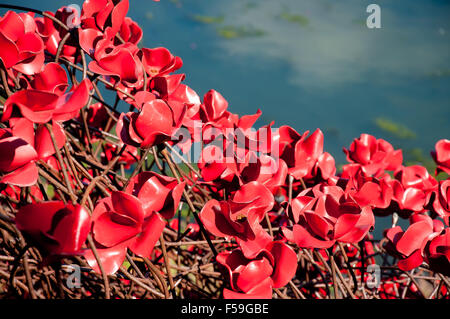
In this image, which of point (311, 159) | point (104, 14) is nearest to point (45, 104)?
point (104, 14)

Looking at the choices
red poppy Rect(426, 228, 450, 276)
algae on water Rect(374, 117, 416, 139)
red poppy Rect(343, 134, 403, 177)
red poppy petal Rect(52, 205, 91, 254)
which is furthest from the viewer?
algae on water Rect(374, 117, 416, 139)

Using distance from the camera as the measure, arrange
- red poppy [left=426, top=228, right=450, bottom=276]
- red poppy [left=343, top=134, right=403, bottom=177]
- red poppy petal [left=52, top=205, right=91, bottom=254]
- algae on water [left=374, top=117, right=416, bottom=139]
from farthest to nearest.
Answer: algae on water [left=374, top=117, right=416, bottom=139] → red poppy [left=343, top=134, right=403, bottom=177] → red poppy [left=426, top=228, right=450, bottom=276] → red poppy petal [left=52, top=205, right=91, bottom=254]

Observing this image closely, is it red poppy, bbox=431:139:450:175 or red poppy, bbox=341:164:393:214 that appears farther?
red poppy, bbox=431:139:450:175

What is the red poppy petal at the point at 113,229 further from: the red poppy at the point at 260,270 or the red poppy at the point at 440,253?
the red poppy at the point at 440,253

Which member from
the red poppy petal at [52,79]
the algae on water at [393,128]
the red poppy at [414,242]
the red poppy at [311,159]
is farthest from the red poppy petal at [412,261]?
the algae on water at [393,128]

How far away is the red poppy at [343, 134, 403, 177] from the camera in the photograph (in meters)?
0.49

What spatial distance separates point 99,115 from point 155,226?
30cm

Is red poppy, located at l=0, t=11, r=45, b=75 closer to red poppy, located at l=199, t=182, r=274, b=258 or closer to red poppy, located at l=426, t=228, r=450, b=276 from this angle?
red poppy, located at l=199, t=182, r=274, b=258

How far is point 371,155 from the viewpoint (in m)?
0.50

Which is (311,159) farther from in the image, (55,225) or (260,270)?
(55,225)

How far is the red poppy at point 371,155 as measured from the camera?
0.49 metres

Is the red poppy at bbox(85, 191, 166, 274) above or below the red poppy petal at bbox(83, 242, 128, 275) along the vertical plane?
above

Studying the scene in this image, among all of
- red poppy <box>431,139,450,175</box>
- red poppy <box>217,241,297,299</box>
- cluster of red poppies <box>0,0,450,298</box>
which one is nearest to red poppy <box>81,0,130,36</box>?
cluster of red poppies <box>0,0,450,298</box>

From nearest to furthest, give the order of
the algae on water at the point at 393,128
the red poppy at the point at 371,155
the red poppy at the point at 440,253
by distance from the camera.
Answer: the red poppy at the point at 440,253 → the red poppy at the point at 371,155 → the algae on water at the point at 393,128
